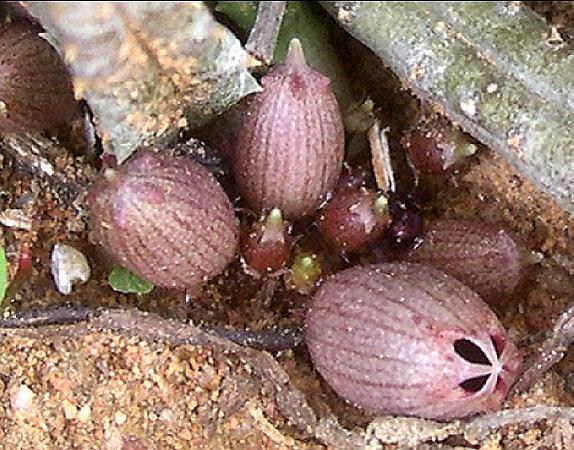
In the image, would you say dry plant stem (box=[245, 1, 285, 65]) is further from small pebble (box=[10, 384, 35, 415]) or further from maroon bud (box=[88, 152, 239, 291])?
small pebble (box=[10, 384, 35, 415])

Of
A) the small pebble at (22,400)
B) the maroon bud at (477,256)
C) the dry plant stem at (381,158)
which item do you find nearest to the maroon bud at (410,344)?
the maroon bud at (477,256)

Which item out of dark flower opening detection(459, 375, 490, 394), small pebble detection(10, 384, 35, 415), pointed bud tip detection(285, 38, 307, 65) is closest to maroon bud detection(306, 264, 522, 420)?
dark flower opening detection(459, 375, 490, 394)

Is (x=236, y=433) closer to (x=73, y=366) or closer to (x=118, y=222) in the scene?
(x=73, y=366)

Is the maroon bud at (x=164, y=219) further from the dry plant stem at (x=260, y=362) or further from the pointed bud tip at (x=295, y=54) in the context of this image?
the pointed bud tip at (x=295, y=54)

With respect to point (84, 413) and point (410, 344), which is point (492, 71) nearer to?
point (410, 344)

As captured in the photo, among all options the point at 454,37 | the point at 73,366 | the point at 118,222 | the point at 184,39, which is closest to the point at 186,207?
the point at 118,222

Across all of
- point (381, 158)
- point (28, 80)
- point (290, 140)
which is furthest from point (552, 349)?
point (28, 80)
